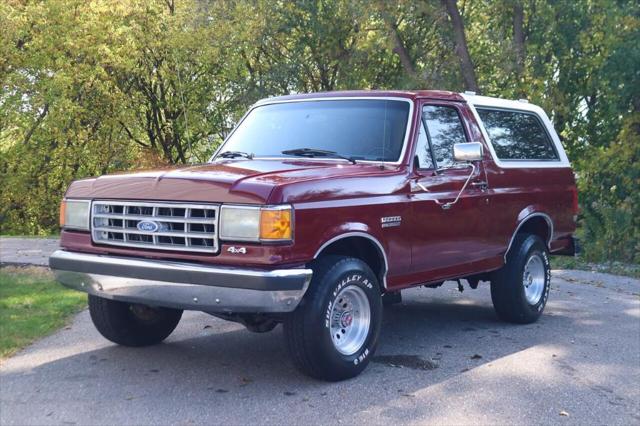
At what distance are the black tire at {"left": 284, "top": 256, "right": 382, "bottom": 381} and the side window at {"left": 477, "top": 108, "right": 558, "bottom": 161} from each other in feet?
8.58

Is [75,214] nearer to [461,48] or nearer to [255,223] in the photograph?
[255,223]

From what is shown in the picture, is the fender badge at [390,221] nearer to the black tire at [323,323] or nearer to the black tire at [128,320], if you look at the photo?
the black tire at [323,323]

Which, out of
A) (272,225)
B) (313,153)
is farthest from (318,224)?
(313,153)

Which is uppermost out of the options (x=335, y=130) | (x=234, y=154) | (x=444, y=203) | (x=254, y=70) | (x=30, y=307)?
(x=254, y=70)

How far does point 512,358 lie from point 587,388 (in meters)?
0.81

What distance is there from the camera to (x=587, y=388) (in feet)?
18.5

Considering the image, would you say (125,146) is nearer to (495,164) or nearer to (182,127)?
(182,127)

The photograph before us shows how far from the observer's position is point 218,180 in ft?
17.2

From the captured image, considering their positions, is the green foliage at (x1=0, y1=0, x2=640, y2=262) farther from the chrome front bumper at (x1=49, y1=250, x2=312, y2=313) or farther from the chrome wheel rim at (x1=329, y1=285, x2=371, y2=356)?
the chrome wheel rim at (x1=329, y1=285, x2=371, y2=356)

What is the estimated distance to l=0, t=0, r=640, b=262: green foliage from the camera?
1670 cm

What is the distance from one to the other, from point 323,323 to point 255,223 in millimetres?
826

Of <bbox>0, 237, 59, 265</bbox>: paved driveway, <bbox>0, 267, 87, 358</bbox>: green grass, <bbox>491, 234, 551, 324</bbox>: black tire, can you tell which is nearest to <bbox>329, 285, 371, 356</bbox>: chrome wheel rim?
<bbox>491, 234, 551, 324</bbox>: black tire

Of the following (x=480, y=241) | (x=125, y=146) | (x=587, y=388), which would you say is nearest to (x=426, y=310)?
(x=480, y=241)

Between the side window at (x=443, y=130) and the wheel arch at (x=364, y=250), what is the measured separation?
43.8 inches
